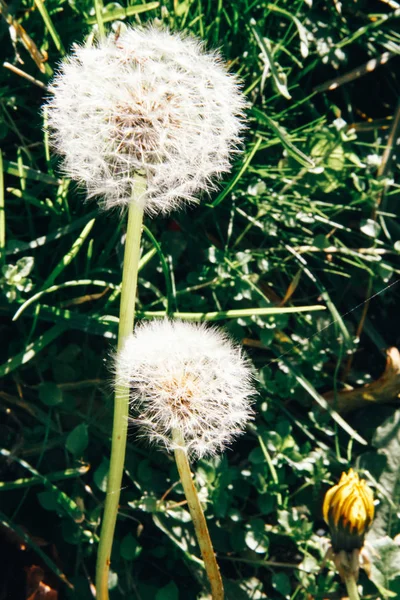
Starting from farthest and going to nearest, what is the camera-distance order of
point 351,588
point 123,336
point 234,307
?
point 234,307
point 351,588
point 123,336

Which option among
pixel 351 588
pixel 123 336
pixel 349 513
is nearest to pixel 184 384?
pixel 123 336

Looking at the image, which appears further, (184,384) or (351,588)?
(351,588)

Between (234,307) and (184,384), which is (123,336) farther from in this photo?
(234,307)

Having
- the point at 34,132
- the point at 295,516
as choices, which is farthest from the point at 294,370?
the point at 34,132

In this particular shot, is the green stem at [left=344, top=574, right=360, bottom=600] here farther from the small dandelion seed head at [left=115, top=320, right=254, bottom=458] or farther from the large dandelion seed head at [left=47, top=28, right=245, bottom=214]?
the large dandelion seed head at [left=47, top=28, right=245, bottom=214]

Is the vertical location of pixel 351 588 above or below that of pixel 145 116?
below

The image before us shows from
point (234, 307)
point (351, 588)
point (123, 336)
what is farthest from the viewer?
point (234, 307)

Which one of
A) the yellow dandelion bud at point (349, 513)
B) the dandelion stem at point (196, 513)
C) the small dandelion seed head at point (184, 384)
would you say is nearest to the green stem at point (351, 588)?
the yellow dandelion bud at point (349, 513)
